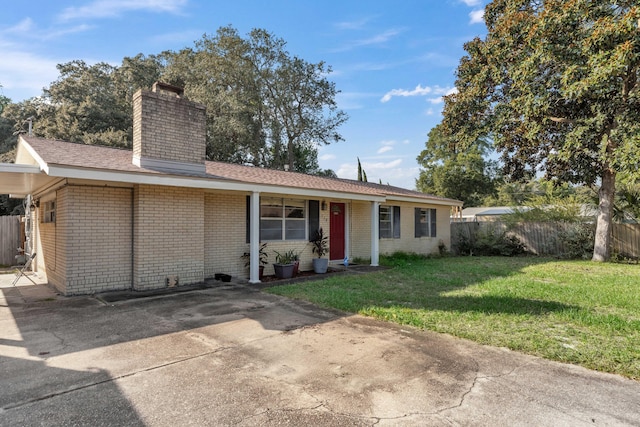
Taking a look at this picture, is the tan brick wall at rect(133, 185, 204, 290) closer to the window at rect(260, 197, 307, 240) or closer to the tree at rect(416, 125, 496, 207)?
the window at rect(260, 197, 307, 240)

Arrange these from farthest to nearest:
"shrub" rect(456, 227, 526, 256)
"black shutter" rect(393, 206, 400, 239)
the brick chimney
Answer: "shrub" rect(456, 227, 526, 256) < "black shutter" rect(393, 206, 400, 239) < the brick chimney

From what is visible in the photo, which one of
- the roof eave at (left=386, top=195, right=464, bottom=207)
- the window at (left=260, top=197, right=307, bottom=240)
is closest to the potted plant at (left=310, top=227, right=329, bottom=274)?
the window at (left=260, top=197, right=307, bottom=240)

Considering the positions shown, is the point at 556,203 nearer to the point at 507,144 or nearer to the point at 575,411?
the point at 507,144

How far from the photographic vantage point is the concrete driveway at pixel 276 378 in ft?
9.13

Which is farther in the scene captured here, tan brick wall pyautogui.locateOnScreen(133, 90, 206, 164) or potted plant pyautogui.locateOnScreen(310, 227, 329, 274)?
potted plant pyautogui.locateOnScreen(310, 227, 329, 274)

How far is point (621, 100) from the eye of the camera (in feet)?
38.2

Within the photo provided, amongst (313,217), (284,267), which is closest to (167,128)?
(284,267)

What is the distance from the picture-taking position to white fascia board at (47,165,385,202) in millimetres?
6160

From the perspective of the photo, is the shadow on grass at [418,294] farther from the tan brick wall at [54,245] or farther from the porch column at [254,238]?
the tan brick wall at [54,245]

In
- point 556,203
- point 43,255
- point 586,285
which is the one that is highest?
point 556,203

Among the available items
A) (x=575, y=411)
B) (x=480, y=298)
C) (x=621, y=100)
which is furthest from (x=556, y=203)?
(x=575, y=411)

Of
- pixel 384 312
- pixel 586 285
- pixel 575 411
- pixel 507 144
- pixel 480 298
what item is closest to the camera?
pixel 575 411

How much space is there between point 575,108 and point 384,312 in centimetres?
1333

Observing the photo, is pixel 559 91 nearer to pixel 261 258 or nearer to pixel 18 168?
pixel 261 258
